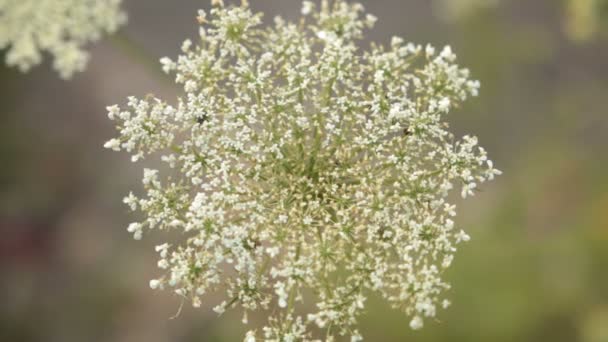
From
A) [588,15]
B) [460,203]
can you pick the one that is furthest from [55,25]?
[460,203]

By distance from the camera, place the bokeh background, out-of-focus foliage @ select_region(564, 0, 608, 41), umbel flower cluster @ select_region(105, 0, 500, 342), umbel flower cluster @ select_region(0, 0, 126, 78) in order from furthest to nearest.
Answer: the bokeh background → out-of-focus foliage @ select_region(564, 0, 608, 41) → umbel flower cluster @ select_region(0, 0, 126, 78) → umbel flower cluster @ select_region(105, 0, 500, 342)

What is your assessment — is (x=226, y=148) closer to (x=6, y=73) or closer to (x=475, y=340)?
(x=475, y=340)

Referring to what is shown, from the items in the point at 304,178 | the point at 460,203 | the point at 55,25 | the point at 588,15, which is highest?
the point at 588,15

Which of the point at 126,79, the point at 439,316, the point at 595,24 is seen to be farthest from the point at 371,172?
the point at 126,79

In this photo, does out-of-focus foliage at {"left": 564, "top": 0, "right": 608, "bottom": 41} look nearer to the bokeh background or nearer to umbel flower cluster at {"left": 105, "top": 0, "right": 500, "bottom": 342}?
the bokeh background

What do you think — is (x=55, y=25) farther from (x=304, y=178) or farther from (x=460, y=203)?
(x=460, y=203)

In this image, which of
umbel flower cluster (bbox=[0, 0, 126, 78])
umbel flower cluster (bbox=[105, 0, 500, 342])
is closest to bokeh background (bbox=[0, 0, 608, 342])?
umbel flower cluster (bbox=[0, 0, 126, 78])

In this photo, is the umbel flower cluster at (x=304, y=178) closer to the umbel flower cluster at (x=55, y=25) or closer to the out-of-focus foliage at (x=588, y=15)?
the umbel flower cluster at (x=55, y=25)

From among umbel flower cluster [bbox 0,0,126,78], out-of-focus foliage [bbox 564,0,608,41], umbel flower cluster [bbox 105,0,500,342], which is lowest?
umbel flower cluster [bbox 105,0,500,342]
